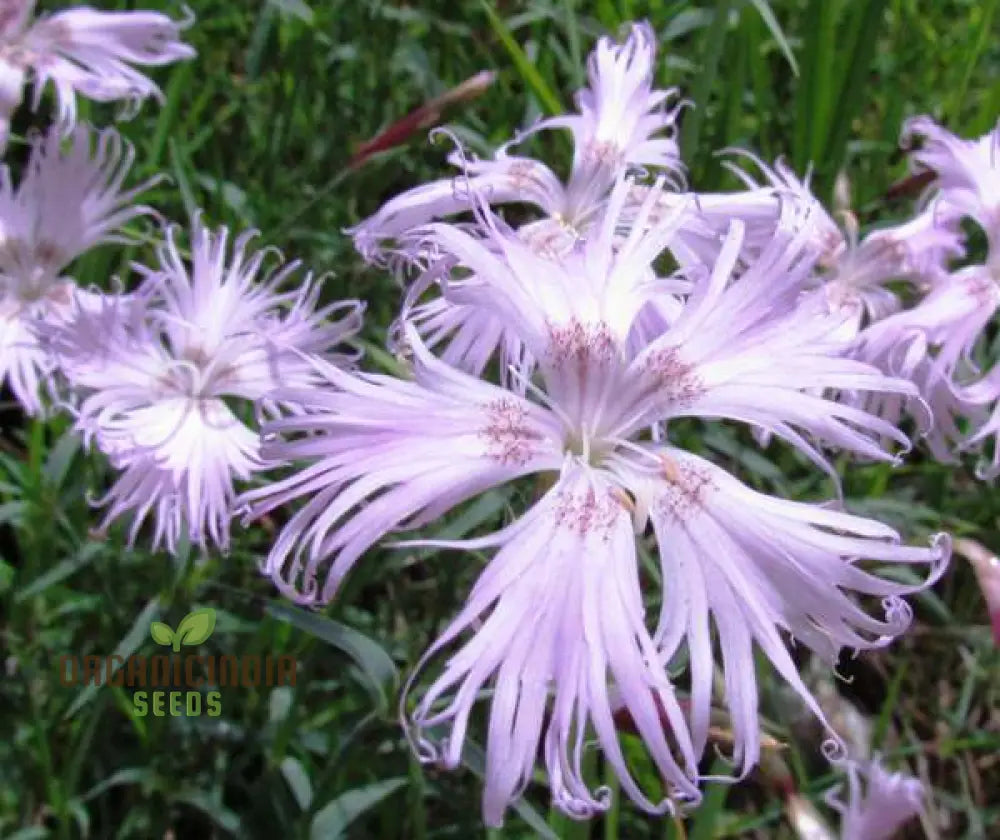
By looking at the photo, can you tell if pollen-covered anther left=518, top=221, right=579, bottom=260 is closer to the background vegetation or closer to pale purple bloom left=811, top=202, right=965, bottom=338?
the background vegetation

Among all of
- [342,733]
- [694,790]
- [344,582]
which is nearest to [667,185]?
[344,582]

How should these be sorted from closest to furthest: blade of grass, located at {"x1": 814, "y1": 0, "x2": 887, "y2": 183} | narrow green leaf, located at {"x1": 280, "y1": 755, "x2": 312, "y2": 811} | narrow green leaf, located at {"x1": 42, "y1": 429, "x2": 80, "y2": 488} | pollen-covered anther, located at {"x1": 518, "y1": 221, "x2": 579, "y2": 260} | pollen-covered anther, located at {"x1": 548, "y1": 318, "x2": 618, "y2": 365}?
pollen-covered anther, located at {"x1": 548, "y1": 318, "x2": 618, "y2": 365} < pollen-covered anther, located at {"x1": 518, "y1": 221, "x2": 579, "y2": 260} < narrow green leaf, located at {"x1": 280, "y1": 755, "x2": 312, "y2": 811} < narrow green leaf, located at {"x1": 42, "y1": 429, "x2": 80, "y2": 488} < blade of grass, located at {"x1": 814, "y1": 0, "x2": 887, "y2": 183}

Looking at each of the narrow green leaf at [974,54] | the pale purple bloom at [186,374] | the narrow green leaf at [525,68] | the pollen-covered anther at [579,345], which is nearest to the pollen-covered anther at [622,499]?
the pollen-covered anther at [579,345]

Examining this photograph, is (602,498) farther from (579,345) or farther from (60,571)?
(60,571)

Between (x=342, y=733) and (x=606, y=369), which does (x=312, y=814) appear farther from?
(x=606, y=369)

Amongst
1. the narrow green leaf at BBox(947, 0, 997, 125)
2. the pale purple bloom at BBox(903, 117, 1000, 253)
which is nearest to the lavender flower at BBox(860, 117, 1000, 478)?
the pale purple bloom at BBox(903, 117, 1000, 253)

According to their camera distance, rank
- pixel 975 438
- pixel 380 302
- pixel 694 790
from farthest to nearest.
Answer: pixel 380 302, pixel 975 438, pixel 694 790

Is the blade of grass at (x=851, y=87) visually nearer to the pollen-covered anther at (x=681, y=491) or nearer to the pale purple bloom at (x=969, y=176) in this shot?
the pale purple bloom at (x=969, y=176)
